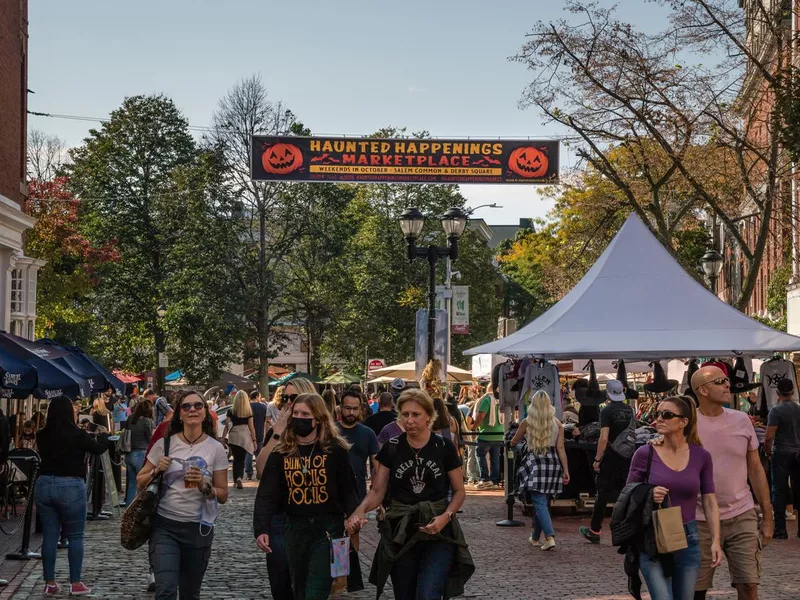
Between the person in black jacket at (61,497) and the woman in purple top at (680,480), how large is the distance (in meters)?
5.29

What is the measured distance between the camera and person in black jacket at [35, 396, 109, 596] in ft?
35.0

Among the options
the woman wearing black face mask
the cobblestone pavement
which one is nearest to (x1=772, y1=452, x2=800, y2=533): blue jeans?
the cobblestone pavement

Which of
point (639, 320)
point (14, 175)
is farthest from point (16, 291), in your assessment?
point (639, 320)

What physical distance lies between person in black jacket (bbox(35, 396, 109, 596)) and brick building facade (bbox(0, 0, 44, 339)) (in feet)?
49.4

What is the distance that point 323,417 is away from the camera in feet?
25.3

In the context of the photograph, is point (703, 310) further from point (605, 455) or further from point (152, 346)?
point (152, 346)

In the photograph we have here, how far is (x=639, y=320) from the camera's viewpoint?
52.9ft

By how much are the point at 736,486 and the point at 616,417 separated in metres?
6.63

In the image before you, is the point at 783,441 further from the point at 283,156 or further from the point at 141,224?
the point at 141,224

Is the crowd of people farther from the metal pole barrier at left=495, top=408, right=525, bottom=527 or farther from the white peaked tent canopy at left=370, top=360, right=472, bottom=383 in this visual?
the white peaked tent canopy at left=370, top=360, right=472, bottom=383

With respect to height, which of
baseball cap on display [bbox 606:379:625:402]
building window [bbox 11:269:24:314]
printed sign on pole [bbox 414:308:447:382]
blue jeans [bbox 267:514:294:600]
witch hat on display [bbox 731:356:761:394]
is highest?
building window [bbox 11:269:24:314]

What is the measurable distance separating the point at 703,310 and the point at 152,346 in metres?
46.1

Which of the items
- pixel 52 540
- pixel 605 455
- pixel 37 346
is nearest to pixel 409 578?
pixel 52 540

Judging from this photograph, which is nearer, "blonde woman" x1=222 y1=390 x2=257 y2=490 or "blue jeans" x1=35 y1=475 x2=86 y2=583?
"blue jeans" x1=35 y1=475 x2=86 y2=583
